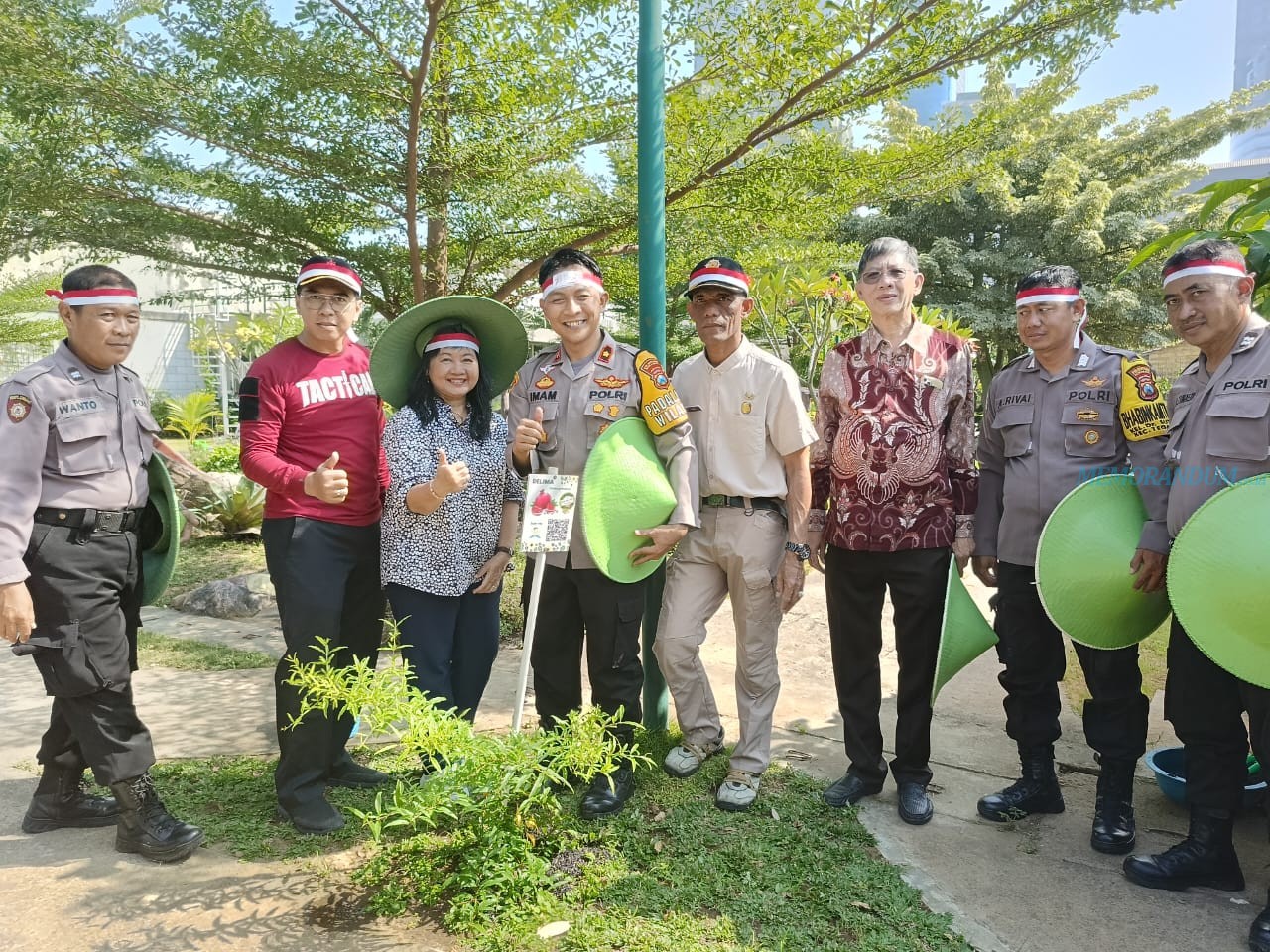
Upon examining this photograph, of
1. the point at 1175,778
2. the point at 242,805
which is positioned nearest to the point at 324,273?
the point at 242,805

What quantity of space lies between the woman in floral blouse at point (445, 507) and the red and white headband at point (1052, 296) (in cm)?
177

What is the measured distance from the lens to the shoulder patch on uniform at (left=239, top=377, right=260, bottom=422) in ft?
8.95

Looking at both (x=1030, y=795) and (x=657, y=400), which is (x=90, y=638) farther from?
(x=1030, y=795)

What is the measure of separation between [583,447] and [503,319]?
0.54 m

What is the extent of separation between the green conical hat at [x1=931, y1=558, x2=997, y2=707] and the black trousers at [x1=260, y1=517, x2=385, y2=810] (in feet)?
6.40

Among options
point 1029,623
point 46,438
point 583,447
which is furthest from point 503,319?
point 1029,623

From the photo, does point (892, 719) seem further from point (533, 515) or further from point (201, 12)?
point (201, 12)

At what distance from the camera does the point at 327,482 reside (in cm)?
261

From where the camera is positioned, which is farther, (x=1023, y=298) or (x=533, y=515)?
(x=1023, y=298)

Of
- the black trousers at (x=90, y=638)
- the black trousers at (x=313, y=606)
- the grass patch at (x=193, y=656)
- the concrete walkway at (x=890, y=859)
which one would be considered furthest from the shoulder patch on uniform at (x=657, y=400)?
the grass patch at (x=193, y=656)

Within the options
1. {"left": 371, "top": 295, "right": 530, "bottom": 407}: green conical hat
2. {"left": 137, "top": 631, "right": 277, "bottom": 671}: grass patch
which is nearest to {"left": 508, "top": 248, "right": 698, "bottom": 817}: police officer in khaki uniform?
{"left": 371, "top": 295, "right": 530, "bottom": 407}: green conical hat

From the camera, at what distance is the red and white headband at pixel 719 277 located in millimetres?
2953

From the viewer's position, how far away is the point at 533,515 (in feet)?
8.41

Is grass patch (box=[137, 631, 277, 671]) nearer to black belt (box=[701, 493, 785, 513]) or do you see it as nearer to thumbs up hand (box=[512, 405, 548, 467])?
thumbs up hand (box=[512, 405, 548, 467])
